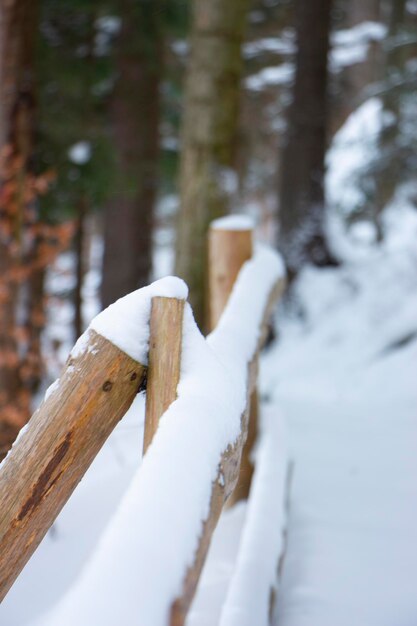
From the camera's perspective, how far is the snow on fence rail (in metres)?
1.09

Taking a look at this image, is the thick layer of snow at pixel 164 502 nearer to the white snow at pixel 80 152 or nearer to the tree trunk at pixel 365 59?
the white snow at pixel 80 152

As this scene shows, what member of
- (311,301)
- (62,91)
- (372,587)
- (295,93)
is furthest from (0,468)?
(62,91)

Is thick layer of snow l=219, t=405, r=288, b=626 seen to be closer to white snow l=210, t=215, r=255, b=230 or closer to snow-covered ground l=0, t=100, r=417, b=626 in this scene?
snow-covered ground l=0, t=100, r=417, b=626

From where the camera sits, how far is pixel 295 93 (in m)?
8.62

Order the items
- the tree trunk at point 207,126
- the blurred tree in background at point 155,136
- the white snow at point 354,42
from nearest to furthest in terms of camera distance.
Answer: the tree trunk at point 207,126
the blurred tree in background at point 155,136
the white snow at point 354,42

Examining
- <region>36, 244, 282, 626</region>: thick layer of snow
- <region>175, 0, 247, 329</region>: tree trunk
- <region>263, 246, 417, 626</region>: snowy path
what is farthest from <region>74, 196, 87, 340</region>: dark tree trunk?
<region>36, 244, 282, 626</region>: thick layer of snow

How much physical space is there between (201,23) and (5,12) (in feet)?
5.46

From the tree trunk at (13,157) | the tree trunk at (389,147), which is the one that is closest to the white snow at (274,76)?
the tree trunk at (389,147)

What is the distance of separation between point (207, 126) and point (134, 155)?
4.87m

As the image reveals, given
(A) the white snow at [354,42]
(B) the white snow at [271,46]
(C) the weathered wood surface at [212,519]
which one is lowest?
(C) the weathered wood surface at [212,519]

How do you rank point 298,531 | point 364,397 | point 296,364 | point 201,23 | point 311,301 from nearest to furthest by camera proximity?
point 298,531 → point 201,23 → point 364,397 → point 296,364 → point 311,301

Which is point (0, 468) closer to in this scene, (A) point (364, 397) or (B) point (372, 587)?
(B) point (372, 587)

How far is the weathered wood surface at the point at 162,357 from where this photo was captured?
1.68m

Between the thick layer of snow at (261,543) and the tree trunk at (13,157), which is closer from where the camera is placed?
the thick layer of snow at (261,543)
